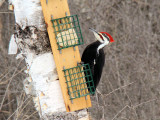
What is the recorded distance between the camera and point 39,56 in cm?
251

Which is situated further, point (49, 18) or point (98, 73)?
point (98, 73)

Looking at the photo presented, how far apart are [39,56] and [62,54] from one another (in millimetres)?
226

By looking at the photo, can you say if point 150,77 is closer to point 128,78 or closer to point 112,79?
point 128,78

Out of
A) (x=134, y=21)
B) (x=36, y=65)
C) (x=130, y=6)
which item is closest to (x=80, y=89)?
(x=36, y=65)

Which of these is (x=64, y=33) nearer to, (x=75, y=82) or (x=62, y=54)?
(x=62, y=54)

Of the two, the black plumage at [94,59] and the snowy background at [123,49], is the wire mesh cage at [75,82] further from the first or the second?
the snowy background at [123,49]

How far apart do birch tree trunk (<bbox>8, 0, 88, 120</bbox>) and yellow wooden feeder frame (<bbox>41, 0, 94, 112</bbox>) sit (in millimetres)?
63

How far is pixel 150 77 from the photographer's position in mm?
5211

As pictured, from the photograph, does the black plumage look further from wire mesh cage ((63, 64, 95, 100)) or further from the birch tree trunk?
the birch tree trunk

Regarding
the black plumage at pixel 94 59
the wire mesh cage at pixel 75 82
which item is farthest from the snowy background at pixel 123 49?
the wire mesh cage at pixel 75 82

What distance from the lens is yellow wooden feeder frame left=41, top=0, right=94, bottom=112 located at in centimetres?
250

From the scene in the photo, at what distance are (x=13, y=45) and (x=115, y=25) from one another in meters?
3.40

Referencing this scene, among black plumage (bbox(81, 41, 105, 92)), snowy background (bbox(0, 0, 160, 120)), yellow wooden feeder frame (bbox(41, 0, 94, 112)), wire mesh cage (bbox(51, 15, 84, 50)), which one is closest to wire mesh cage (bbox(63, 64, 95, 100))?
yellow wooden feeder frame (bbox(41, 0, 94, 112))

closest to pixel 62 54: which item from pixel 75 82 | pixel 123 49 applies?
pixel 75 82
